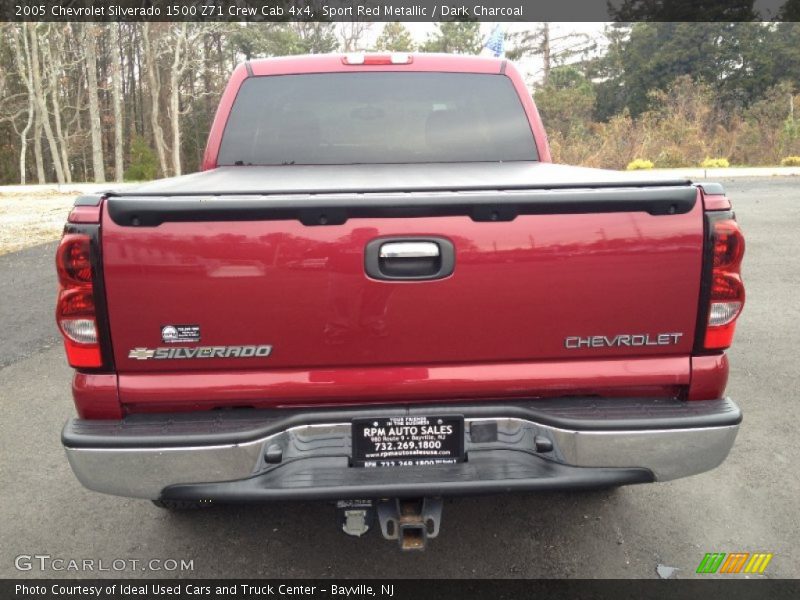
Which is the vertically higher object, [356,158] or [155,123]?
[356,158]

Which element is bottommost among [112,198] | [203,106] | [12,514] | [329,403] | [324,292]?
[203,106]

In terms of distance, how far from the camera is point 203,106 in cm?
4972

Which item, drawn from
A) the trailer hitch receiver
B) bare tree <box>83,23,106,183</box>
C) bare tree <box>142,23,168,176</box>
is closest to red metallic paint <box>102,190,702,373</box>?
the trailer hitch receiver

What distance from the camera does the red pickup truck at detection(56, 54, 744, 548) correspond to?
2.05 meters

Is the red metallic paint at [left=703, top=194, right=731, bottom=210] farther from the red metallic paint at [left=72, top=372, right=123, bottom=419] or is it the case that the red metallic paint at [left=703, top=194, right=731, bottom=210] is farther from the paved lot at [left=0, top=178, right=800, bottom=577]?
the red metallic paint at [left=72, top=372, right=123, bottom=419]

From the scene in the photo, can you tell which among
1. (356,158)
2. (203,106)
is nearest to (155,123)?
(203,106)

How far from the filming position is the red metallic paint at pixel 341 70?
12.6 ft

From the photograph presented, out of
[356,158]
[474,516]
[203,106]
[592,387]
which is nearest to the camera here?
[592,387]

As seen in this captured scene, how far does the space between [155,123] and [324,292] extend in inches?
1669

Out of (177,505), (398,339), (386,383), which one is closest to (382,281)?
(398,339)

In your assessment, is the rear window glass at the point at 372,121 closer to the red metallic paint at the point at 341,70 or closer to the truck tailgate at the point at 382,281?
the red metallic paint at the point at 341,70

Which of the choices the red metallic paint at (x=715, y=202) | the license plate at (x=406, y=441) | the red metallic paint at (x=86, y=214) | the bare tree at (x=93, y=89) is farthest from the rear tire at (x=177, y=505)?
the bare tree at (x=93, y=89)

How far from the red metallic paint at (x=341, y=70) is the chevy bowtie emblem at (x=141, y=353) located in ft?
6.53

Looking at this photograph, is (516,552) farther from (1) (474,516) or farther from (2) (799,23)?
(2) (799,23)
